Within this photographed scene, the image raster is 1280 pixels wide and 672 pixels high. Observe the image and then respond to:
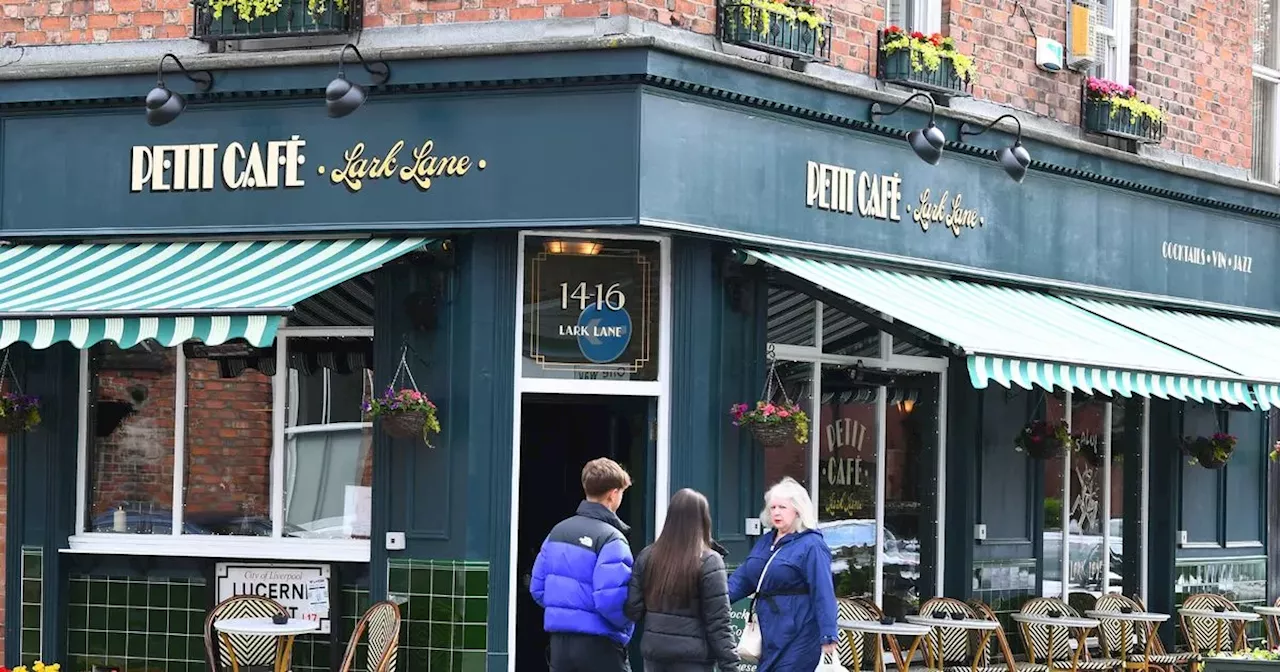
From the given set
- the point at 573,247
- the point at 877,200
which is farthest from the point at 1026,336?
the point at 573,247

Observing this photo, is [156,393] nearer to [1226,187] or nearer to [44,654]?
[44,654]

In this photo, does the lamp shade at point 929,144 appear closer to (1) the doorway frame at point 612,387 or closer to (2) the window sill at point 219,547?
(1) the doorway frame at point 612,387

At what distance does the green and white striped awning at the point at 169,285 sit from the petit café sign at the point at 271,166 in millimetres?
377

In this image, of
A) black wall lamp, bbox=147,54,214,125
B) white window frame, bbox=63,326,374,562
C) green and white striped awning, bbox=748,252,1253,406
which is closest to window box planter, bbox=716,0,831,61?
green and white striped awning, bbox=748,252,1253,406

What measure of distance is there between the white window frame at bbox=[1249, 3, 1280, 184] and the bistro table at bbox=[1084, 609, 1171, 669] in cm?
478

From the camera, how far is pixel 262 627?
41.9ft

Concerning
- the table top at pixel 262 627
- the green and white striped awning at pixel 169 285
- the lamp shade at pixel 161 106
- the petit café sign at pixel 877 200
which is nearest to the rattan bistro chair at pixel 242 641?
the table top at pixel 262 627

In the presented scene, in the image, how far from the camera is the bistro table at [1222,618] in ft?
56.5

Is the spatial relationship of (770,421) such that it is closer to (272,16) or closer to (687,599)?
(687,599)

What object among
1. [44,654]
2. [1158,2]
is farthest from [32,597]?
[1158,2]

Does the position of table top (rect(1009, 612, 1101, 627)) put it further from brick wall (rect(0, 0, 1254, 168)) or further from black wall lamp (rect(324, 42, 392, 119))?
black wall lamp (rect(324, 42, 392, 119))

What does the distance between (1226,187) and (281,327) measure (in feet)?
29.7

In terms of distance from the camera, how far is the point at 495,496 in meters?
12.9

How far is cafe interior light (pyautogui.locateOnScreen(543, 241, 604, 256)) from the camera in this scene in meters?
13.2
